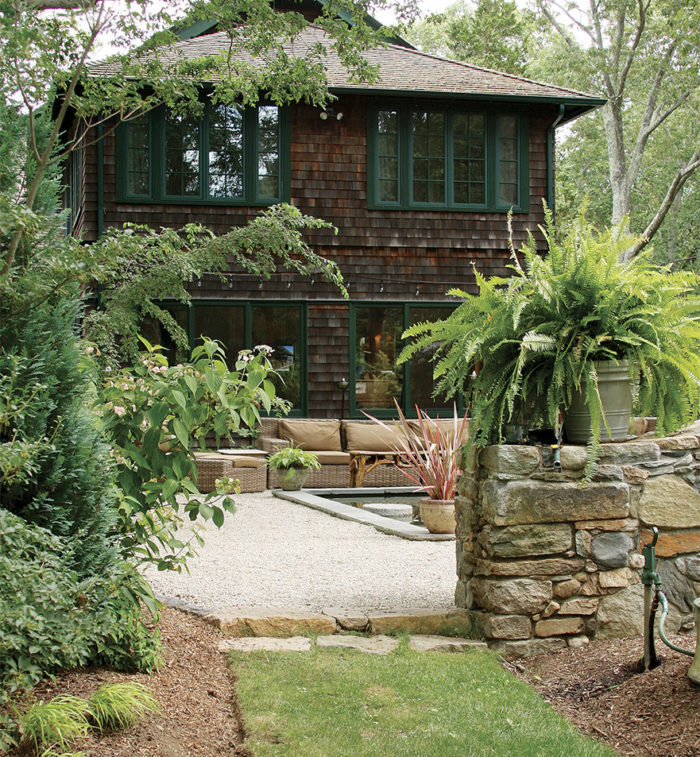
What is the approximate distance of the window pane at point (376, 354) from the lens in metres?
13.1

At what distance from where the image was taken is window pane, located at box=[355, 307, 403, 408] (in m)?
13.1

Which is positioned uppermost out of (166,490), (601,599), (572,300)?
(572,300)

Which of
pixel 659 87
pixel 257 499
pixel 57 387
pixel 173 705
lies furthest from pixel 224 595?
pixel 659 87

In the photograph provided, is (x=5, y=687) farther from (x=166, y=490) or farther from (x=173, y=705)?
(x=166, y=490)

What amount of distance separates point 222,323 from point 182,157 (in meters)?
2.46

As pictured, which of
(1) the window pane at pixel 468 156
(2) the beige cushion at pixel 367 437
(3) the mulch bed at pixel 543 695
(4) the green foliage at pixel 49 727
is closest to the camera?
(4) the green foliage at pixel 49 727

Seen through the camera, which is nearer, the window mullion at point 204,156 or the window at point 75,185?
the window mullion at point 204,156

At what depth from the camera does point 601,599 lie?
14.3 ft

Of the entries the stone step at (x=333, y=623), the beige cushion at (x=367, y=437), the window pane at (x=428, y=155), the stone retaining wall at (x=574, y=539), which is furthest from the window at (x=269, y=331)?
the stone retaining wall at (x=574, y=539)

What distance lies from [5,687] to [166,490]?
944 millimetres

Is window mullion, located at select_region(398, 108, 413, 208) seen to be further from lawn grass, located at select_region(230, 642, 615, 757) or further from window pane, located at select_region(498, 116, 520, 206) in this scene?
lawn grass, located at select_region(230, 642, 615, 757)

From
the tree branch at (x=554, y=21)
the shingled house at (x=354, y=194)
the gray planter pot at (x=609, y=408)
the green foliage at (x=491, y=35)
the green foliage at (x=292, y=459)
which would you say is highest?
the green foliage at (x=491, y=35)

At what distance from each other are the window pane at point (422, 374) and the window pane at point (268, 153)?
2783 mm

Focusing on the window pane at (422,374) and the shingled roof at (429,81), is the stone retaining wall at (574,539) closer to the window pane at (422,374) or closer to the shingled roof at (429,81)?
the window pane at (422,374)
